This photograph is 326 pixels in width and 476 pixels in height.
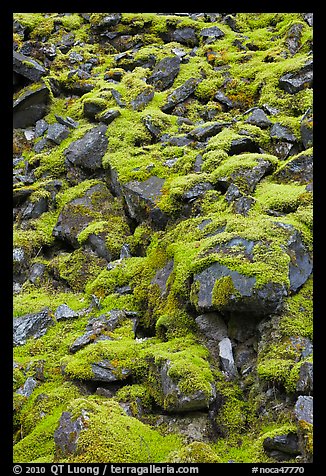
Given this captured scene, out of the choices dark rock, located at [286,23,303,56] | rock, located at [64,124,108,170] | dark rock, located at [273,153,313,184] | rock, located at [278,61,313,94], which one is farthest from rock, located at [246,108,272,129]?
rock, located at [64,124,108,170]

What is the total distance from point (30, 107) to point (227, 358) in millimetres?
14470

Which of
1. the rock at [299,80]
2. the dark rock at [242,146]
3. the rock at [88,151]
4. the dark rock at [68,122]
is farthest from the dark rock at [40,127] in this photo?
the rock at [299,80]

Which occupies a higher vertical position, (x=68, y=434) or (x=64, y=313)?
(x=68, y=434)

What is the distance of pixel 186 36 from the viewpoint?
21391mm

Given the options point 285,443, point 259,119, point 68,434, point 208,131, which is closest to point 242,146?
point 259,119

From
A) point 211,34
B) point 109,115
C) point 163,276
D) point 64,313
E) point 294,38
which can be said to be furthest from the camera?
point 211,34

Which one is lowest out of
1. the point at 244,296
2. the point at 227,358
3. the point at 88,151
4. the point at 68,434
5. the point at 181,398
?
the point at 227,358

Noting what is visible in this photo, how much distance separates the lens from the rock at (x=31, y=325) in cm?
1083

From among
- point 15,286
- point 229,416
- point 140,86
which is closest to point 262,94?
point 140,86

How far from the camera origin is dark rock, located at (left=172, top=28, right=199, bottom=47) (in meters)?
21.2

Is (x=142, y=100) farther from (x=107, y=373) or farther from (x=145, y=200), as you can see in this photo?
(x=107, y=373)

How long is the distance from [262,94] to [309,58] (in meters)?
2.03

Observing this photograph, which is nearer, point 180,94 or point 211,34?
point 180,94

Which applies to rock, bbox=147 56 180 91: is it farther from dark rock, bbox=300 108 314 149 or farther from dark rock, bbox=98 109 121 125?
dark rock, bbox=300 108 314 149
